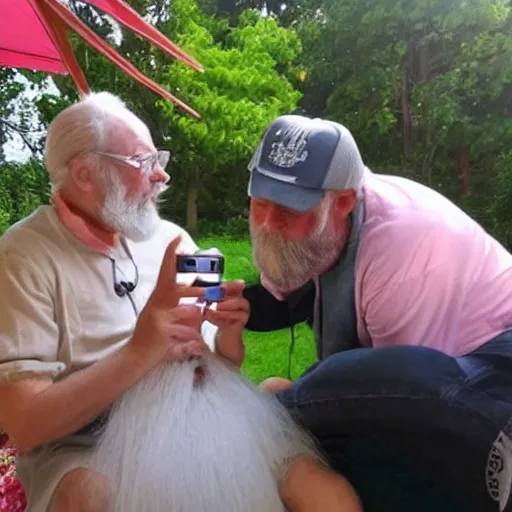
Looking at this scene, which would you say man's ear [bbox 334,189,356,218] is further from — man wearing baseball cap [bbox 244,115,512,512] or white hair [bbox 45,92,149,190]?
white hair [bbox 45,92,149,190]

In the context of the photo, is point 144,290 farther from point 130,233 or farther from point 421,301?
point 421,301

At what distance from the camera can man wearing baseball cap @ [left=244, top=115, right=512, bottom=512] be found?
44.6 inches

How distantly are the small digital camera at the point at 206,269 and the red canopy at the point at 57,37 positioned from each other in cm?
43

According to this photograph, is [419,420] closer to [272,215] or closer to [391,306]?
[391,306]

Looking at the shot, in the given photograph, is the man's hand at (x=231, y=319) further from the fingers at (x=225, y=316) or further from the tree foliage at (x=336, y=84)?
the tree foliage at (x=336, y=84)

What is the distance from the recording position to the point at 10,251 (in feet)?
4.34

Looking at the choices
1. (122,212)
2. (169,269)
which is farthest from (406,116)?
(169,269)

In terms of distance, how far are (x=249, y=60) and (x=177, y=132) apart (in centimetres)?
29

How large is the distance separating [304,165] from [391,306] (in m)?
0.27

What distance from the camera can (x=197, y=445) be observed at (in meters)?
1.22

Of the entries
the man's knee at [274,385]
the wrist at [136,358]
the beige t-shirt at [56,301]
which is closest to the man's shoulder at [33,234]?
the beige t-shirt at [56,301]

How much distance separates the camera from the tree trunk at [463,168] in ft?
6.75

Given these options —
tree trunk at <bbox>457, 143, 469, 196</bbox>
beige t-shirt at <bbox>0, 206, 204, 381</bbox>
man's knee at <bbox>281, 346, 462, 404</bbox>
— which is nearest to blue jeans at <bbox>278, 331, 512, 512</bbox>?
man's knee at <bbox>281, 346, 462, 404</bbox>

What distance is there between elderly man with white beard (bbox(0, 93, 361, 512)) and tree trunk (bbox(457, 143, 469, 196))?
970mm
